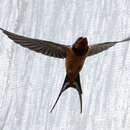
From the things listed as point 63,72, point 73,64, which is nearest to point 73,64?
point 73,64

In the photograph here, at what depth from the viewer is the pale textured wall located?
4.62ft

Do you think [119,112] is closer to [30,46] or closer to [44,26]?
[44,26]

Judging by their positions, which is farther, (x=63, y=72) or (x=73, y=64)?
(x=63, y=72)

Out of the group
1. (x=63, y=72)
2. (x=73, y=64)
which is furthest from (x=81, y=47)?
(x=63, y=72)

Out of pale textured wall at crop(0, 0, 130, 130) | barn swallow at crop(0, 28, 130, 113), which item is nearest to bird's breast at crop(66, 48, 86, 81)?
barn swallow at crop(0, 28, 130, 113)

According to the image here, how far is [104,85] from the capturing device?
142 cm

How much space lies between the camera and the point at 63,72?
1467 mm

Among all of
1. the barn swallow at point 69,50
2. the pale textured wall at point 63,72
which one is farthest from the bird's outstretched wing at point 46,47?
the pale textured wall at point 63,72

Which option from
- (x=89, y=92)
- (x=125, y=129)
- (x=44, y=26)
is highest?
(x=44, y=26)

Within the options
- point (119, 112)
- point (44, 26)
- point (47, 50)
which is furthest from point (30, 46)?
point (44, 26)

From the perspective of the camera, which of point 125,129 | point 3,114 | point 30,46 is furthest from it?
point 3,114

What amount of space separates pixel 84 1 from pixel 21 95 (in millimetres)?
349

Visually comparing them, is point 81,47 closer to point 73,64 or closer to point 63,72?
point 73,64

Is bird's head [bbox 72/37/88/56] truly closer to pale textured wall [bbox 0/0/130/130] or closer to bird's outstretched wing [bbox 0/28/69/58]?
bird's outstretched wing [bbox 0/28/69/58]
